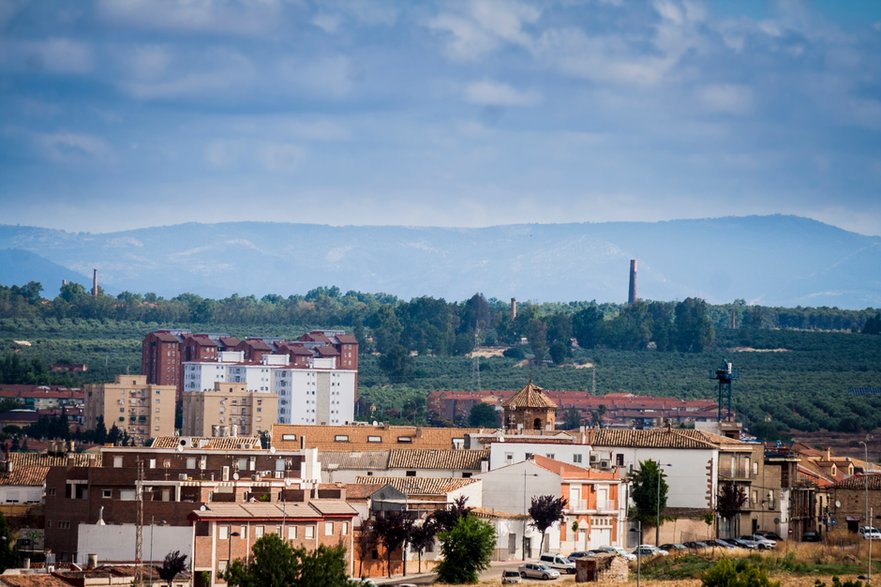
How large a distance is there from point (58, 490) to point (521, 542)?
17.1 m

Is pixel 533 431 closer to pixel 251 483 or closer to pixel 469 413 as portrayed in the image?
pixel 251 483

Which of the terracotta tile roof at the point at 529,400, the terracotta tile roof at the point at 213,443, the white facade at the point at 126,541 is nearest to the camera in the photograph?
the white facade at the point at 126,541

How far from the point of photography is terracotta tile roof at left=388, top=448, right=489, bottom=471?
308 ft

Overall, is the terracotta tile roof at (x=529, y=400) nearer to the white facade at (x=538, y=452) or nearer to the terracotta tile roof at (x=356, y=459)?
the terracotta tile roof at (x=356, y=459)

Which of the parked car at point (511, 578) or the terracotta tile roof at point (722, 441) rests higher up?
the terracotta tile roof at point (722, 441)

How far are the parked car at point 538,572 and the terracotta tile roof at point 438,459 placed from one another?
63.2 ft

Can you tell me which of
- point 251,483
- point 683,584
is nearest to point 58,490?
point 251,483

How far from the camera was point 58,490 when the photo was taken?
260 feet

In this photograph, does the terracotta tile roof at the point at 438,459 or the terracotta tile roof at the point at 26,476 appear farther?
the terracotta tile roof at the point at 438,459

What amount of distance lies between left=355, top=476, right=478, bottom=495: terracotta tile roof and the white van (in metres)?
7.51

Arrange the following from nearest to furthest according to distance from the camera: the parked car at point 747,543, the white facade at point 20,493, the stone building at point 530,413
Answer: the parked car at point 747,543 < the white facade at point 20,493 < the stone building at point 530,413

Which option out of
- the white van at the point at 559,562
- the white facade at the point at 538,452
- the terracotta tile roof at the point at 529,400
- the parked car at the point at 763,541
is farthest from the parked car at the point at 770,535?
the terracotta tile roof at the point at 529,400

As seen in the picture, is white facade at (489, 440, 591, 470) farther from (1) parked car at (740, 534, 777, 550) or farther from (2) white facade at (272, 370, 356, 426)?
(2) white facade at (272, 370, 356, 426)

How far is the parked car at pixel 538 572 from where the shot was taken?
72625 millimetres
